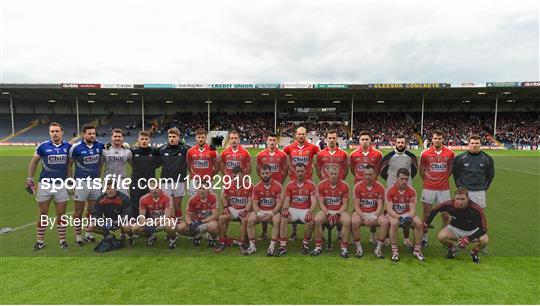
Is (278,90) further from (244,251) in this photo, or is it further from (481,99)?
(244,251)

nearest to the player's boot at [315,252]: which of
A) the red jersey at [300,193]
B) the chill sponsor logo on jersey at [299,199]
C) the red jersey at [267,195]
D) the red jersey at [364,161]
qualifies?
the red jersey at [300,193]

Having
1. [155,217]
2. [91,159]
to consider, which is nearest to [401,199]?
[155,217]

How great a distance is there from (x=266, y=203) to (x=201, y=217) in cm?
121

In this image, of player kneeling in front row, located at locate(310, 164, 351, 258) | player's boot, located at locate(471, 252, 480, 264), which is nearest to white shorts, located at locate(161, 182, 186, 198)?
player kneeling in front row, located at locate(310, 164, 351, 258)

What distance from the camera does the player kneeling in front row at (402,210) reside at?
505cm

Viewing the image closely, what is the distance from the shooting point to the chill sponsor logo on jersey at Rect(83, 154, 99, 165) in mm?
5768

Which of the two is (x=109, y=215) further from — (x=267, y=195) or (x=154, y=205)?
(x=267, y=195)

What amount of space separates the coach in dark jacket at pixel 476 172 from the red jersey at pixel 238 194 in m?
3.80

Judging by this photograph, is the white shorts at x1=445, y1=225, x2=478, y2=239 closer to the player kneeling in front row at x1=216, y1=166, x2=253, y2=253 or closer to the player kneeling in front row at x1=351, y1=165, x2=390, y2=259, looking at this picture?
the player kneeling in front row at x1=351, y1=165, x2=390, y2=259

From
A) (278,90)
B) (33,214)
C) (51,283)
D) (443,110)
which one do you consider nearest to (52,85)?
Answer: (278,90)

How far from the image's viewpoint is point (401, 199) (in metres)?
5.33

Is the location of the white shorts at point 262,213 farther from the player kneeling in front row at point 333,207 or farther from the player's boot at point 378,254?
the player's boot at point 378,254

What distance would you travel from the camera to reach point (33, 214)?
7.52m

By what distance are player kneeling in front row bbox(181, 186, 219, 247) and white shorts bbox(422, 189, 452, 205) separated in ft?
12.6
